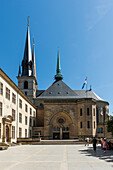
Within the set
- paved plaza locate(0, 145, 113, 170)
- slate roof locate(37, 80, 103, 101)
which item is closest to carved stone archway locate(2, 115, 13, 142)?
paved plaza locate(0, 145, 113, 170)

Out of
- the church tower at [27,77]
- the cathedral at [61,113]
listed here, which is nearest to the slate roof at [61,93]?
A: the cathedral at [61,113]

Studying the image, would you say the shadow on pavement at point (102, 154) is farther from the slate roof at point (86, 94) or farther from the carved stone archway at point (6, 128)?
the slate roof at point (86, 94)

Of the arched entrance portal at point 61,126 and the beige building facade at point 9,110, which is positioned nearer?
the beige building facade at point 9,110

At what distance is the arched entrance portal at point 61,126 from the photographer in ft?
206

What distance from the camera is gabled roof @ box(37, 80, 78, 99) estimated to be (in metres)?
67.0

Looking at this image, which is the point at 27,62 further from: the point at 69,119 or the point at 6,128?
the point at 6,128

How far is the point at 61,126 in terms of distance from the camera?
2495 inches

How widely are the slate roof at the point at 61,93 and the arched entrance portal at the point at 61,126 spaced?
5.89 meters

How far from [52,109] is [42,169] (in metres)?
53.4

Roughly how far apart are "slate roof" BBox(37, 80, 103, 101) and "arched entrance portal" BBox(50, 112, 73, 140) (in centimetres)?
589

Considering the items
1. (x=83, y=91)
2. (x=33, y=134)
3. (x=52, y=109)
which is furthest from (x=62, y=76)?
(x=33, y=134)

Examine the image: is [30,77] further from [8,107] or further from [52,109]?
[8,107]

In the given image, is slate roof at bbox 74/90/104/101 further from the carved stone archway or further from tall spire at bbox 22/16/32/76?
the carved stone archway

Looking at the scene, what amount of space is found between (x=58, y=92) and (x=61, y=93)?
1.05m
